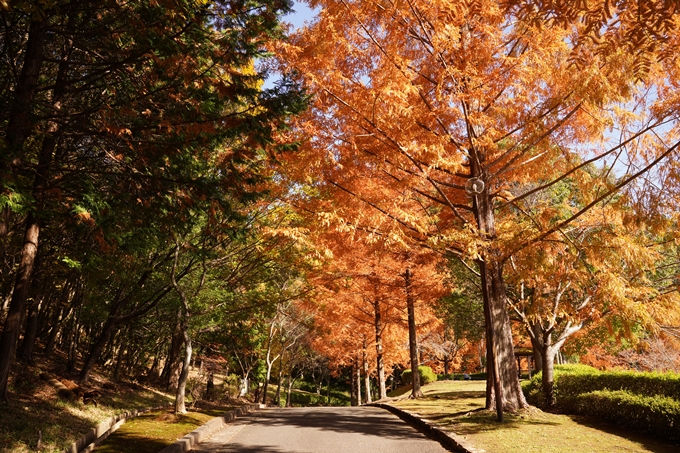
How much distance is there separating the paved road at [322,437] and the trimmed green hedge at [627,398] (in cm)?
415

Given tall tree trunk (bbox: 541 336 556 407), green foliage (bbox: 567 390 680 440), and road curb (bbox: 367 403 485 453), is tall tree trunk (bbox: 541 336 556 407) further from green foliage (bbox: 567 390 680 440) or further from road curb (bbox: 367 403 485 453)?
road curb (bbox: 367 403 485 453)

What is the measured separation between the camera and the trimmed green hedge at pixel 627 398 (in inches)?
332

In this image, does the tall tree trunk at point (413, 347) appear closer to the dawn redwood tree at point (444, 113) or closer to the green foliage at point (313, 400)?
the dawn redwood tree at point (444, 113)

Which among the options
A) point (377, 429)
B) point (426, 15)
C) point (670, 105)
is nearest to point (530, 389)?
point (377, 429)

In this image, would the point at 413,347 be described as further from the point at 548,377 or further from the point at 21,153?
the point at 21,153

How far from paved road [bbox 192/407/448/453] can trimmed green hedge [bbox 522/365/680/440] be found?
13.6 ft

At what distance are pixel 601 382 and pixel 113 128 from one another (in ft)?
40.4

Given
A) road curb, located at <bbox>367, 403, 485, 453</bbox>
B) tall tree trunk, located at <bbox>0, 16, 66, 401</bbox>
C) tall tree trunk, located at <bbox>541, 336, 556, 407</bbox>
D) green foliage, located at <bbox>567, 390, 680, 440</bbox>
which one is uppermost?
tall tree trunk, located at <bbox>0, 16, 66, 401</bbox>

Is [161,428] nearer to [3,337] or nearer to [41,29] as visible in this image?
[3,337]

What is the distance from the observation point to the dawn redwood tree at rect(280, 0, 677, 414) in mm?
8602

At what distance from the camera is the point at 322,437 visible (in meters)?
9.02

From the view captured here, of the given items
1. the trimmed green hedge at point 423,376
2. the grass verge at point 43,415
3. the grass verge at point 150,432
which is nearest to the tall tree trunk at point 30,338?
the grass verge at point 43,415

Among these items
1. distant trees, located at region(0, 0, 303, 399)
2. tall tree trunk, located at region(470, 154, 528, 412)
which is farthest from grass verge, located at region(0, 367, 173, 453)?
tall tree trunk, located at region(470, 154, 528, 412)

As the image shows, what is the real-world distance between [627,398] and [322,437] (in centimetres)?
635
